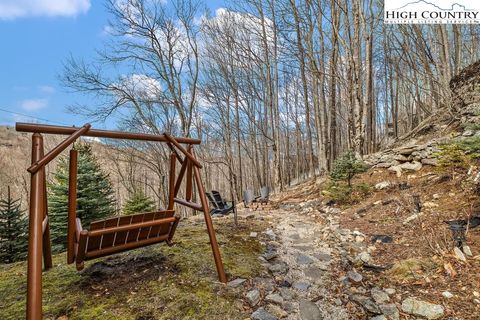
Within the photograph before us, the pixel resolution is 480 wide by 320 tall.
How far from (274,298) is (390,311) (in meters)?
0.93

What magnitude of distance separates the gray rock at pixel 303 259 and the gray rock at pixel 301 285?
1.57 ft

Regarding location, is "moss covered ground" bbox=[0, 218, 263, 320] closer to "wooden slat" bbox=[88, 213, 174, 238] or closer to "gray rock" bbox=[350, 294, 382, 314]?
"wooden slat" bbox=[88, 213, 174, 238]

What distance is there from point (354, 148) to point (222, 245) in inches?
241

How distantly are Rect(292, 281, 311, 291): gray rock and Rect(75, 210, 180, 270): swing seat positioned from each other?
1332 mm

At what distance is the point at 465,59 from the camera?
16719 millimetres

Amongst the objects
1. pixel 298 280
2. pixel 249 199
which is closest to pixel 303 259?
pixel 298 280

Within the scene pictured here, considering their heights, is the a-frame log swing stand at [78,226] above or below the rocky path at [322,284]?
above

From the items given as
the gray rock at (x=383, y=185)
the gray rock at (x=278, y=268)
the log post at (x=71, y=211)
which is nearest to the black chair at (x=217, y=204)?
the gray rock at (x=383, y=185)

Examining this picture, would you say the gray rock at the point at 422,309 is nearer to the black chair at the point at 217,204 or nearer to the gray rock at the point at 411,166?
the gray rock at the point at 411,166

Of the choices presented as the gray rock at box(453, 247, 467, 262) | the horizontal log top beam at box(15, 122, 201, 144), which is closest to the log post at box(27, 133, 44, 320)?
the horizontal log top beam at box(15, 122, 201, 144)

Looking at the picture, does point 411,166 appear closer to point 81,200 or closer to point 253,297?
point 253,297

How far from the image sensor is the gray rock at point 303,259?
10.3 ft

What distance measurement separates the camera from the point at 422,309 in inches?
82.9

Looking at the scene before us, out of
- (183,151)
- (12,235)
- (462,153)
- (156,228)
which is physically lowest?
(12,235)
